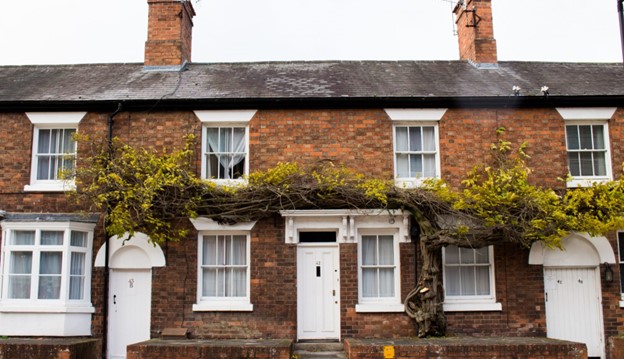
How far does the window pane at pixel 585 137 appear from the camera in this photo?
12.8 m

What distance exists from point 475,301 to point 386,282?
1.86m

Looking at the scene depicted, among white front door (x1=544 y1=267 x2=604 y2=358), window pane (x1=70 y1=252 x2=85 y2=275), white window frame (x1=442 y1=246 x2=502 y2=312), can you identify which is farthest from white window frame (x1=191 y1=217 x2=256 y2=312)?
white front door (x1=544 y1=267 x2=604 y2=358)

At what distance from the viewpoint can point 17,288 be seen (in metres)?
12.0

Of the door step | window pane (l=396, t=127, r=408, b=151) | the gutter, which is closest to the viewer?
the door step

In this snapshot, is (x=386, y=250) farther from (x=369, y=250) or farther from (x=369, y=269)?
(x=369, y=269)

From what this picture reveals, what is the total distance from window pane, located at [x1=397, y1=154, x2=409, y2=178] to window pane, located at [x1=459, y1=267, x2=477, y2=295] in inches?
91.8

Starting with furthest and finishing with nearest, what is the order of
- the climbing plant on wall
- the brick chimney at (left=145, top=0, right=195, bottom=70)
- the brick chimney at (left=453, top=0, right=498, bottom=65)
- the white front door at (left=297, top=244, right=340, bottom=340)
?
the brick chimney at (left=453, top=0, right=498, bottom=65)
the brick chimney at (left=145, top=0, right=195, bottom=70)
the white front door at (left=297, top=244, right=340, bottom=340)
the climbing plant on wall

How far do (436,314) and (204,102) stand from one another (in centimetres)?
652

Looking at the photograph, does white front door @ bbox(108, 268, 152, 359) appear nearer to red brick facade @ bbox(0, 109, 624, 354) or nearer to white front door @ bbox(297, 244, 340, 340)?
red brick facade @ bbox(0, 109, 624, 354)

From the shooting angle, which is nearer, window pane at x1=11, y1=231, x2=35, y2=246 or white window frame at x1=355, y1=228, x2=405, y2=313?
white window frame at x1=355, y1=228, x2=405, y2=313

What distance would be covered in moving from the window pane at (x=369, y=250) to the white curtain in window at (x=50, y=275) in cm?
625

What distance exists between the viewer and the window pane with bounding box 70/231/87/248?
12.1 metres

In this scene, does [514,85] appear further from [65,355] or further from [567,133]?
[65,355]

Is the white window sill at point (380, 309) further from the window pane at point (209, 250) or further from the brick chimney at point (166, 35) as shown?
the brick chimney at point (166, 35)
